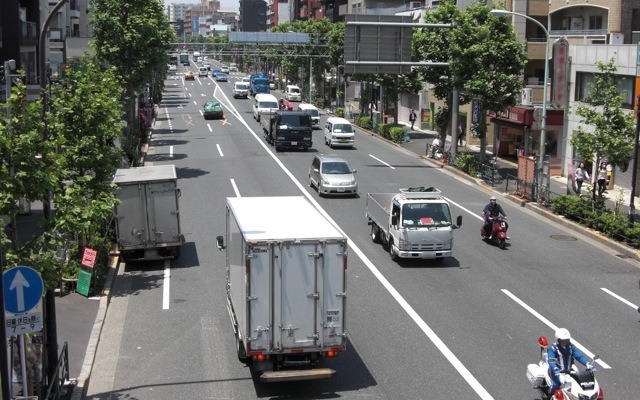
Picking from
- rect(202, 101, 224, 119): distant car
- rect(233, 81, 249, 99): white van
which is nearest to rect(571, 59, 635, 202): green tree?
rect(202, 101, 224, 119): distant car

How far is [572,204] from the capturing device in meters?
31.8

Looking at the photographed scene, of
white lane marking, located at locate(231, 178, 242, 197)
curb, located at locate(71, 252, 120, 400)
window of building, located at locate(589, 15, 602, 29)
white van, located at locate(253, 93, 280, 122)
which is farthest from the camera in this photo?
white van, located at locate(253, 93, 280, 122)

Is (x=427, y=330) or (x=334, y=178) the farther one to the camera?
(x=334, y=178)

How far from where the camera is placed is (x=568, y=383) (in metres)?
13.0

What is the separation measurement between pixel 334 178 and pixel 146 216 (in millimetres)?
13330

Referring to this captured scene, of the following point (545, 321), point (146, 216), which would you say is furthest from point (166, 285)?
point (545, 321)

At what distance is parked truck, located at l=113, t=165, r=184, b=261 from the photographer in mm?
24281

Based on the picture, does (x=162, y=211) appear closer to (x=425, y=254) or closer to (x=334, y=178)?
(x=425, y=254)

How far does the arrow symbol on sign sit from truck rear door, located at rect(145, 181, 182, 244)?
13.1 m

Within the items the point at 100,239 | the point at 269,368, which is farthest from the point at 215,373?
the point at 100,239

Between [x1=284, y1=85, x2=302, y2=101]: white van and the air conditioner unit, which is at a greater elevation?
the air conditioner unit

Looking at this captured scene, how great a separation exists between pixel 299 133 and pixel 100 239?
28.8 meters

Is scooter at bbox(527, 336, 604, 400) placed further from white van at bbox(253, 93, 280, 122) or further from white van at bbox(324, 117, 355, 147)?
white van at bbox(253, 93, 280, 122)

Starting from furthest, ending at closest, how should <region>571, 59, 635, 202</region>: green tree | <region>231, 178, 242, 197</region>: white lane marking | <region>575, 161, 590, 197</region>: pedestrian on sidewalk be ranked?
1. <region>231, 178, 242, 197</region>: white lane marking
2. <region>575, 161, 590, 197</region>: pedestrian on sidewalk
3. <region>571, 59, 635, 202</region>: green tree
